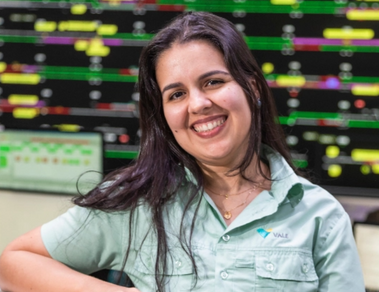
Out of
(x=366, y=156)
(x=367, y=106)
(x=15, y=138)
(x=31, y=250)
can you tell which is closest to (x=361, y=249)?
(x=366, y=156)

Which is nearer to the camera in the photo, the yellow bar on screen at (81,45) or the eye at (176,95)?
the eye at (176,95)

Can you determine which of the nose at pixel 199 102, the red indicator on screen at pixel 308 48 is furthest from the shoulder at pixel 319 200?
the red indicator on screen at pixel 308 48

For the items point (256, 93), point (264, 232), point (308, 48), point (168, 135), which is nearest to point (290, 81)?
point (308, 48)

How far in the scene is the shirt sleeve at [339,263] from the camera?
1184 mm

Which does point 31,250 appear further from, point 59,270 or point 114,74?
point 114,74

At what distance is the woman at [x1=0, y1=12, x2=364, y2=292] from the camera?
1207 millimetres

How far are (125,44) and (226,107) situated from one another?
2.73 ft

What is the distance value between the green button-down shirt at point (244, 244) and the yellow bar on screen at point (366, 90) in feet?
1.72

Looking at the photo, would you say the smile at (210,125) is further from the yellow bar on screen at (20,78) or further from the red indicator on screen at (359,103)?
the yellow bar on screen at (20,78)

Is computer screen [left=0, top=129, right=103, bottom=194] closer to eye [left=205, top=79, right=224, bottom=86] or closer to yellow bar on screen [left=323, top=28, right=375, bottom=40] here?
eye [left=205, top=79, right=224, bottom=86]

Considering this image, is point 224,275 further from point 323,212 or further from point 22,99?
point 22,99

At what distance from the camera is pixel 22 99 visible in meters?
2.03

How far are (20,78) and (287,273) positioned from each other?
4.58ft

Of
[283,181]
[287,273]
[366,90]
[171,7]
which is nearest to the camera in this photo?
[287,273]
